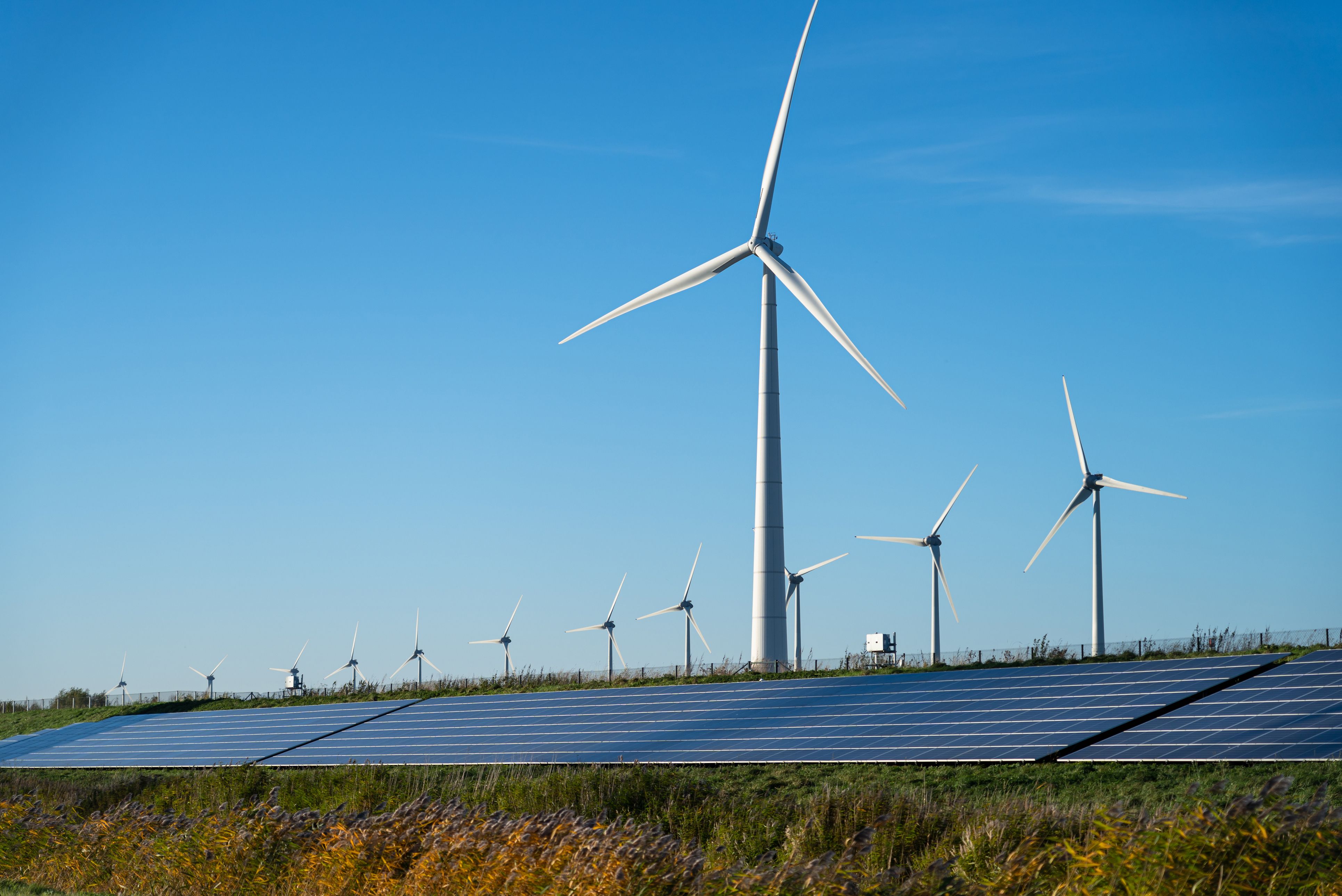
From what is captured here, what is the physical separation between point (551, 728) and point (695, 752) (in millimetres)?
9107

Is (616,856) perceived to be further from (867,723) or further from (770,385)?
(770,385)

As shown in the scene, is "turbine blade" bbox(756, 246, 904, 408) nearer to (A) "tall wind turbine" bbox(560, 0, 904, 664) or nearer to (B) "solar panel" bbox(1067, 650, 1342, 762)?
(A) "tall wind turbine" bbox(560, 0, 904, 664)

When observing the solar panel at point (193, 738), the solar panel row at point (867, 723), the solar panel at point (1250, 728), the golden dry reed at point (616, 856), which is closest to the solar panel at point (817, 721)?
the solar panel row at point (867, 723)

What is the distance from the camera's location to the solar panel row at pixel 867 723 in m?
26.6

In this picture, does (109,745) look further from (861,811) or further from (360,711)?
(861,811)

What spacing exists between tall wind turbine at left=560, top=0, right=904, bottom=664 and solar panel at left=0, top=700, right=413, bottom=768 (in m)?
15.7

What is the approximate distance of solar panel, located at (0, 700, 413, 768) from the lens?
4744cm

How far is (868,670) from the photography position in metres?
46.6

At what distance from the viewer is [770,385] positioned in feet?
178

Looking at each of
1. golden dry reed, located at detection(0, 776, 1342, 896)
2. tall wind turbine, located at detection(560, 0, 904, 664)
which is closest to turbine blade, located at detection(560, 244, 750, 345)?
tall wind turbine, located at detection(560, 0, 904, 664)

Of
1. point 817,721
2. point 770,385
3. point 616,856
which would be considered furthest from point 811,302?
point 616,856

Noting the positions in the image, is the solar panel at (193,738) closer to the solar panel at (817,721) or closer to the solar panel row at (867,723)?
the solar panel row at (867,723)

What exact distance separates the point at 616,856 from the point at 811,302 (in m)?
39.5

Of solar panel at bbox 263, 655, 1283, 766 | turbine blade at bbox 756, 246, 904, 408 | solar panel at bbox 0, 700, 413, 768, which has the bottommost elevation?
solar panel at bbox 0, 700, 413, 768
